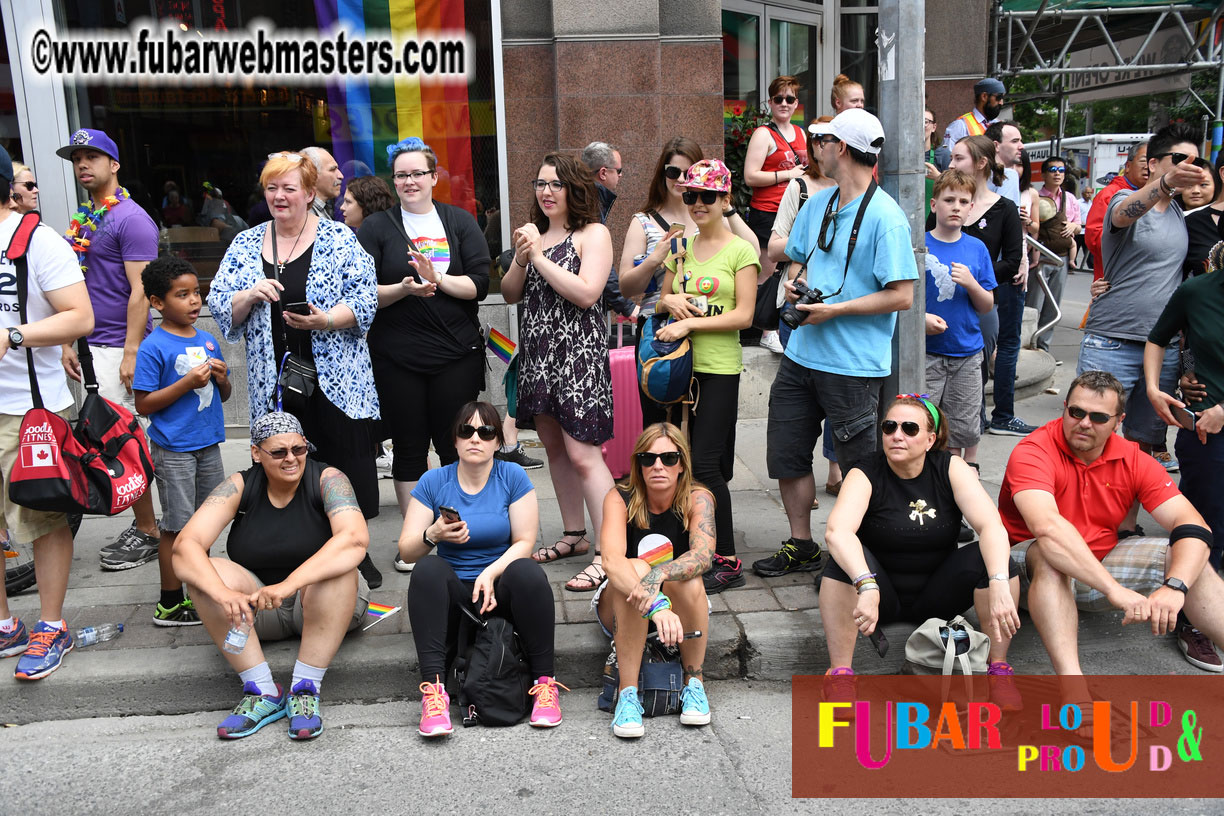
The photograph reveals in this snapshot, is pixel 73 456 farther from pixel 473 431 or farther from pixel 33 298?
pixel 473 431

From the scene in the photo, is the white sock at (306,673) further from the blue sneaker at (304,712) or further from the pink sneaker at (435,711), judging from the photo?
the pink sneaker at (435,711)

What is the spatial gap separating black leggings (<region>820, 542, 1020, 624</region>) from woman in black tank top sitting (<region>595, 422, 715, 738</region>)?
1.70 feet

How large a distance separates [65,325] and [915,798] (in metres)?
3.54

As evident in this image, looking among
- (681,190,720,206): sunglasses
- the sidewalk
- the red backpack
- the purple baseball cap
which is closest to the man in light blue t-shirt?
(681,190,720,206): sunglasses

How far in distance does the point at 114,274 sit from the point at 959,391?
442 centimetres

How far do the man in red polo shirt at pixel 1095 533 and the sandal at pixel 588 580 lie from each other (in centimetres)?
177

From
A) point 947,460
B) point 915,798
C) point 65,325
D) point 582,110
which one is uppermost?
point 582,110

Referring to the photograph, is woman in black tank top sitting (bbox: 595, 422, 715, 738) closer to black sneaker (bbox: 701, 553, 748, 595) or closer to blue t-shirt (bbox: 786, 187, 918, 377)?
black sneaker (bbox: 701, 553, 748, 595)

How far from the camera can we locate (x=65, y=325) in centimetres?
404

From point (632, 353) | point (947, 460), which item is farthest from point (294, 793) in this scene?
point (632, 353)

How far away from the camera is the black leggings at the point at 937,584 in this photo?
3.86m

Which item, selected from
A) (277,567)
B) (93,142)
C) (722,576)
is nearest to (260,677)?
(277,567)

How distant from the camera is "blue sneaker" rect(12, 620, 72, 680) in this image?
13.1 feet

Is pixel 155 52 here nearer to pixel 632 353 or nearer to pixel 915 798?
pixel 632 353
